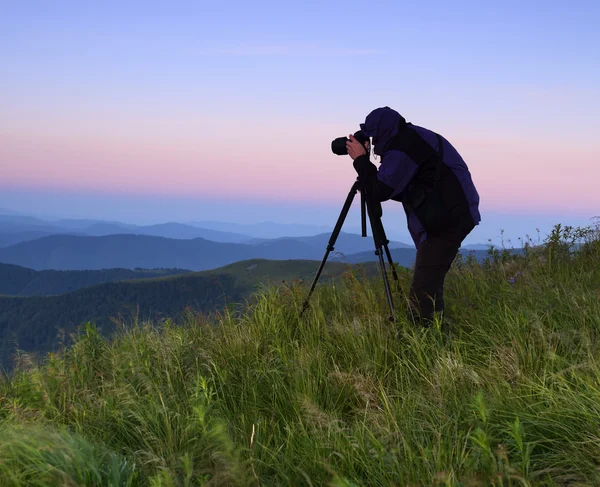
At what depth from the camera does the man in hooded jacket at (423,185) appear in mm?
4645

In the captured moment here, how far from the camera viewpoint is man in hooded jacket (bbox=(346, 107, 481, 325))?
4645mm

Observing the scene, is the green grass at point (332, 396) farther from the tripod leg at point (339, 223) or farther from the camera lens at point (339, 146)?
the camera lens at point (339, 146)

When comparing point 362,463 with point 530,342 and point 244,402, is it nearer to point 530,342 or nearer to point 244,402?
point 244,402

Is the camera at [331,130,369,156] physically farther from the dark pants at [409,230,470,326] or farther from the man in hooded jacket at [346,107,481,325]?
the dark pants at [409,230,470,326]

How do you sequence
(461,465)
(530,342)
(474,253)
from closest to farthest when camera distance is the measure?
(461,465), (530,342), (474,253)

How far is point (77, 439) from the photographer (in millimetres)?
2986

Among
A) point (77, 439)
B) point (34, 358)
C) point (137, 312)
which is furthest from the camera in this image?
point (137, 312)

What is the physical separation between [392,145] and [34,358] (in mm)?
4824

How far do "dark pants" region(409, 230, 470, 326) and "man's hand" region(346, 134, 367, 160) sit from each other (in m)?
1.16

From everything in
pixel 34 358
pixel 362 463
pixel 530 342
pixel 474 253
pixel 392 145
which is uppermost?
pixel 392 145

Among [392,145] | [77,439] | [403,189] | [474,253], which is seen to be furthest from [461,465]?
[474,253]

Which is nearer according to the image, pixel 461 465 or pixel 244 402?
pixel 461 465

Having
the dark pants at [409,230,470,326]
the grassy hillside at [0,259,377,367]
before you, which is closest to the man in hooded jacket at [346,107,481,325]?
the dark pants at [409,230,470,326]

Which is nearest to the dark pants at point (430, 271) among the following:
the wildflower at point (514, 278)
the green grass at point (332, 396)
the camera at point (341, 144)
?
the green grass at point (332, 396)
